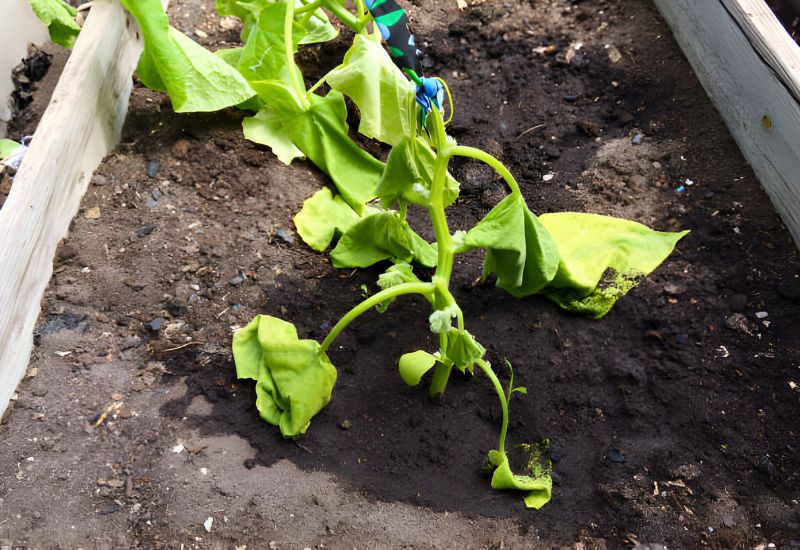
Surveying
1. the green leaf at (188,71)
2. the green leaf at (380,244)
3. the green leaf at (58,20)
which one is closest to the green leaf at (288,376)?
the green leaf at (380,244)

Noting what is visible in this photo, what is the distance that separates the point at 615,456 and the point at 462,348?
0.43 metres

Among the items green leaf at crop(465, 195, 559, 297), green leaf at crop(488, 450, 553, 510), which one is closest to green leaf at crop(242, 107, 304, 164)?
green leaf at crop(465, 195, 559, 297)

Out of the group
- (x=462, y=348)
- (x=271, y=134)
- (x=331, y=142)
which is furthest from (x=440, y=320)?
(x=271, y=134)

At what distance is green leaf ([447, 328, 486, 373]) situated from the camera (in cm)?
129

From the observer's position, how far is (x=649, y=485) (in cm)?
141

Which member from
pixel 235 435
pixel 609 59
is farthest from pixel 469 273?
pixel 609 59

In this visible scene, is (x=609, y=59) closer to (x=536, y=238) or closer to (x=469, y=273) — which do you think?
(x=469, y=273)

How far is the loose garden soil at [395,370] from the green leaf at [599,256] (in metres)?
0.04

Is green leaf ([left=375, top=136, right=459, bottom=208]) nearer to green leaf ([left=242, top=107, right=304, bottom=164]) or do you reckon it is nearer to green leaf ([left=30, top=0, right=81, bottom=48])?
green leaf ([left=242, top=107, right=304, bottom=164])

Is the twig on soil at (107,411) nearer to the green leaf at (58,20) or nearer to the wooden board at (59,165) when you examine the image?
the wooden board at (59,165)

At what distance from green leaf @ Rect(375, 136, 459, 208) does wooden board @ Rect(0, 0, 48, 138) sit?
4.35 ft

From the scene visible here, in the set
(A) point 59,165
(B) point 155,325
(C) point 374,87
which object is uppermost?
(C) point 374,87

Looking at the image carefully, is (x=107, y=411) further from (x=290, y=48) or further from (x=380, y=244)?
(x=290, y=48)

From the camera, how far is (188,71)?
181cm
